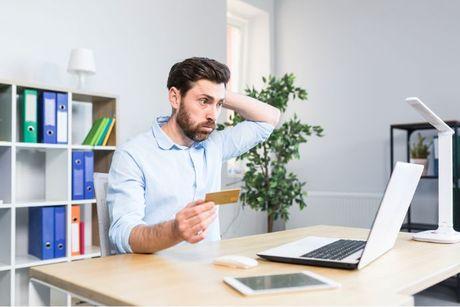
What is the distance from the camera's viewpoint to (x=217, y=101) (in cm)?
159

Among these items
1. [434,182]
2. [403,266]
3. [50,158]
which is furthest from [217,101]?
[434,182]

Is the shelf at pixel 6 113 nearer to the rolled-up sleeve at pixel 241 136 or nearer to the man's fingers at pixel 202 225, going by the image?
the rolled-up sleeve at pixel 241 136

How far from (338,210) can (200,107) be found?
3.02m

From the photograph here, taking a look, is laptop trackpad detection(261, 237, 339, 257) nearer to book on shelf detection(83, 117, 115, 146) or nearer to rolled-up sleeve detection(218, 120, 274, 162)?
rolled-up sleeve detection(218, 120, 274, 162)

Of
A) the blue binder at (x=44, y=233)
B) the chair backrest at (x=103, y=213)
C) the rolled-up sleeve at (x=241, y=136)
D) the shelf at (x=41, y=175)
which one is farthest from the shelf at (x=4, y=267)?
the rolled-up sleeve at (x=241, y=136)

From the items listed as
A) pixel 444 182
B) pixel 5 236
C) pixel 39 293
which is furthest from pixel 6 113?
pixel 444 182

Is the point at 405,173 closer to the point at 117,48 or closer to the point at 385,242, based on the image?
the point at 385,242

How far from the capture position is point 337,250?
1.23 metres

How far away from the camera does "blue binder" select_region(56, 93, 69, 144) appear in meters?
2.60

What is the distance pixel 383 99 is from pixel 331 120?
53cm

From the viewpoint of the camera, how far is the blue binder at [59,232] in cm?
258

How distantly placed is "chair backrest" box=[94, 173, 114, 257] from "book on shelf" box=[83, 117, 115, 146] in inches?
52.2

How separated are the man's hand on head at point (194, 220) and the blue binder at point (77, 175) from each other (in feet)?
5.74

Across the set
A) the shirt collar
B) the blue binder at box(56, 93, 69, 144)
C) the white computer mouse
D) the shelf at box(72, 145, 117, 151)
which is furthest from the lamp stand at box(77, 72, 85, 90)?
the white computer mouse
